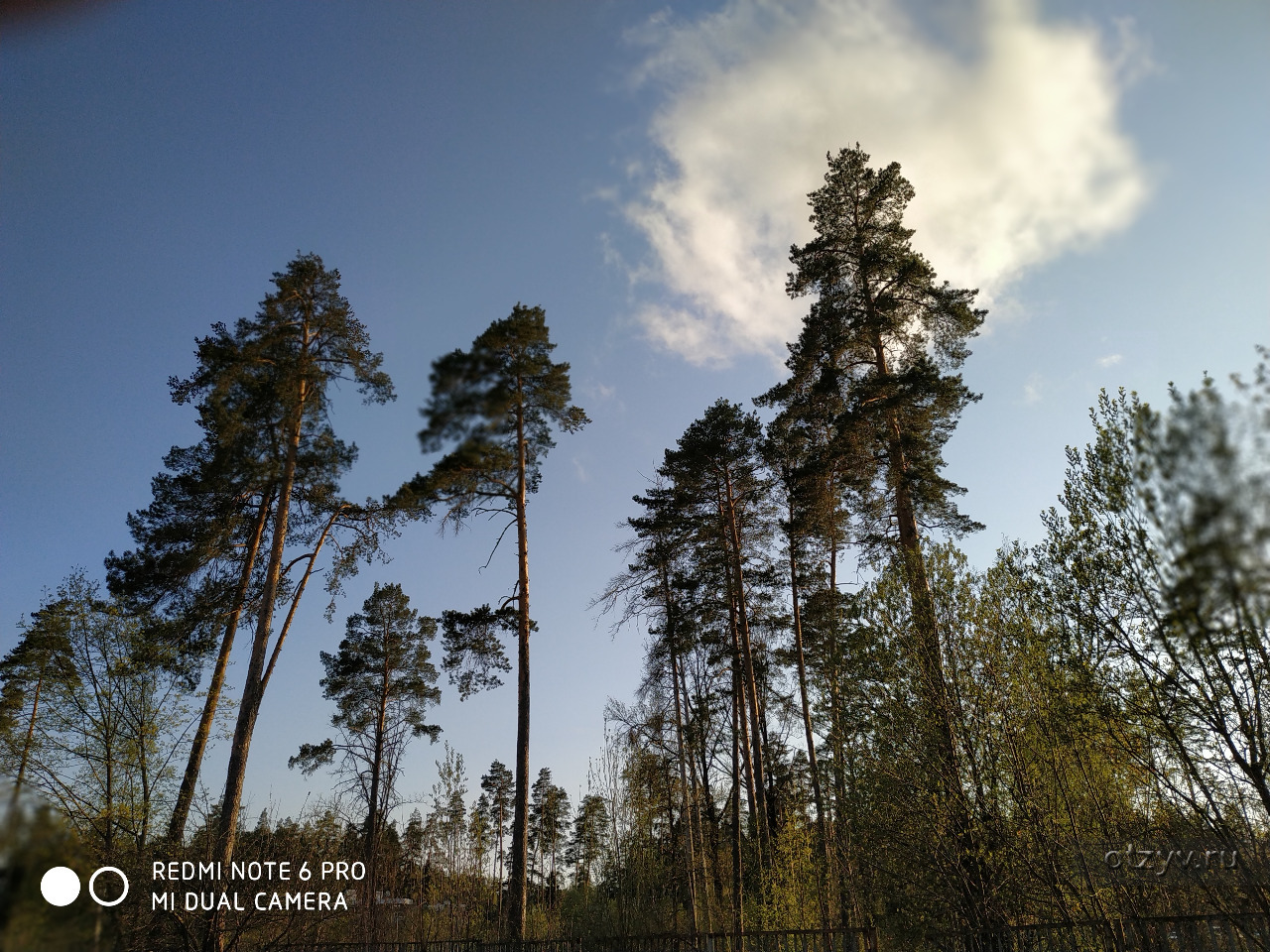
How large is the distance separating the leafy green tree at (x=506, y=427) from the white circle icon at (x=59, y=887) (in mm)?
8976

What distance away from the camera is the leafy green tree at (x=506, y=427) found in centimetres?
1242

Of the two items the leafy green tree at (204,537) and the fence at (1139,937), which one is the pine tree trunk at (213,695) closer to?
the leafy green tree at (204,537)

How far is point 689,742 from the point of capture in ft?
67.6

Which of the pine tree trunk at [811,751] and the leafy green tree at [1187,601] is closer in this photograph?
the leafy green tree at [1187,601]

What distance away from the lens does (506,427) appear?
45.5 ft

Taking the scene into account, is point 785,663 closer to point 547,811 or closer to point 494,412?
point 494,412

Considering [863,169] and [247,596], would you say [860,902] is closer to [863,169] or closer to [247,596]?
[247,596]

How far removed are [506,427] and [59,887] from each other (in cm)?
1115

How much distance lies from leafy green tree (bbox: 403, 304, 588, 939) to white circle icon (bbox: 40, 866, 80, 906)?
8.98 metres

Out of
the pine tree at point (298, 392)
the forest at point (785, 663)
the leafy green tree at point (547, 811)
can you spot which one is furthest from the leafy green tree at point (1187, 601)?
the leafy green tree at point (547, 811)

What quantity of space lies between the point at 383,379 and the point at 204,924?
901 centimetres

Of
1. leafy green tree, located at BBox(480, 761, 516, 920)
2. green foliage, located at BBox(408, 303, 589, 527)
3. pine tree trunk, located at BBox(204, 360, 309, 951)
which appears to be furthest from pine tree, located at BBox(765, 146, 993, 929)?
leafy green tree, located at BBox(480, 761, 516, 920)

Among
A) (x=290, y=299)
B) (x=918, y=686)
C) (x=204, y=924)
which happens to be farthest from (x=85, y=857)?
(x=290, y=299)

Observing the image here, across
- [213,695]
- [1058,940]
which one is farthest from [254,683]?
[1058,940]
